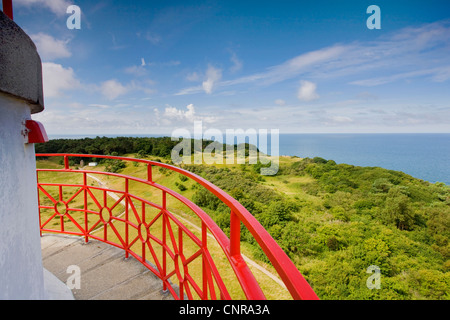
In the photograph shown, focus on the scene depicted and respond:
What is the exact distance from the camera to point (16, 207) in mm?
1132

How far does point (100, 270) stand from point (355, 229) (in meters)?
18.0

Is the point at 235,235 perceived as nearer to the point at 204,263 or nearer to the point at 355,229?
the point at 204,263

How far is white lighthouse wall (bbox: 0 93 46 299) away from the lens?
3.39ft

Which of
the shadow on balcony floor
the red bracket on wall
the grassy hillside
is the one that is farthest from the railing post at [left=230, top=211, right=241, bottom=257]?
the grassy hillside

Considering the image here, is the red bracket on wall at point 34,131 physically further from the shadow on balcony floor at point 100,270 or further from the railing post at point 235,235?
the shadow on balcony floor at point 100,270

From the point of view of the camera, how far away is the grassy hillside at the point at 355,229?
1233 cm

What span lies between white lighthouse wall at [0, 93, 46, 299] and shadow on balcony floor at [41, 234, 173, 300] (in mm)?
1025

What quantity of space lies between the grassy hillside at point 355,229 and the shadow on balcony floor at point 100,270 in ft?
36.5

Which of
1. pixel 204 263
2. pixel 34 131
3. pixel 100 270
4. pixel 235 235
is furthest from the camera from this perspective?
pixel 100 270

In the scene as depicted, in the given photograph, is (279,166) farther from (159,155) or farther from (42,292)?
(42,292)

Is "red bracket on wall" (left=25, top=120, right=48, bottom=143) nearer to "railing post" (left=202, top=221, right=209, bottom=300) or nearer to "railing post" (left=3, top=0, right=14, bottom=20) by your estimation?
"railing post" (left=3, top=0, right=14, bottom=20)

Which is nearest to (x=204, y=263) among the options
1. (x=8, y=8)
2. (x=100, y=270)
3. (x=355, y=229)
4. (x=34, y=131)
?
(x=34, y=131)

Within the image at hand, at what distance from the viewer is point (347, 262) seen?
1386 cm
